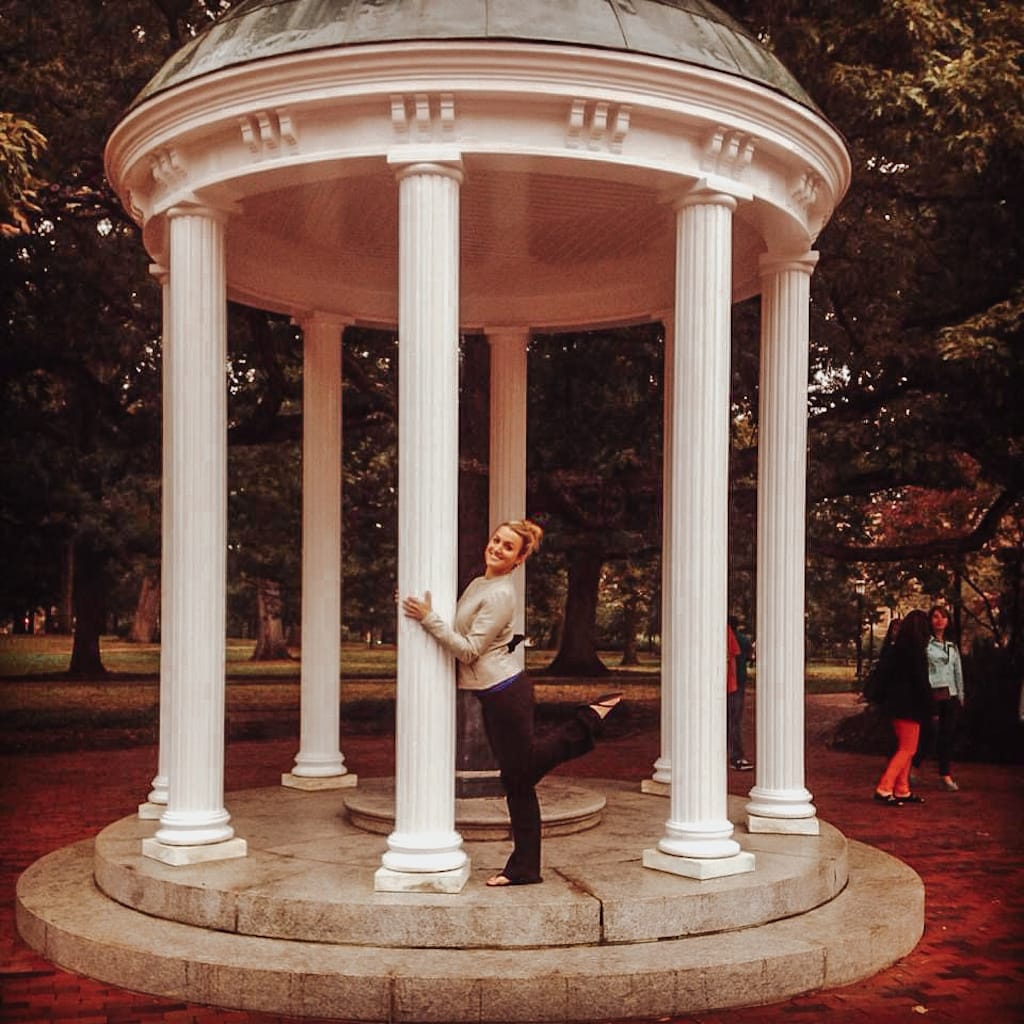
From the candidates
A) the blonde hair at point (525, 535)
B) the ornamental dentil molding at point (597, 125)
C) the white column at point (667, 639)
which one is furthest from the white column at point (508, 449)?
the ornamental dentil molding at point (597, 125)

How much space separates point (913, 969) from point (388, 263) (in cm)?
778

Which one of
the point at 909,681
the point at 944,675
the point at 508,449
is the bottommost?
the point at 944,675

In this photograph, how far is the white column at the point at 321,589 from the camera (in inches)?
468

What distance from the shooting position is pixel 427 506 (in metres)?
7.84

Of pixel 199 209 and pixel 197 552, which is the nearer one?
pixel 197 552

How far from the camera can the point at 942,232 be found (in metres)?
19.1

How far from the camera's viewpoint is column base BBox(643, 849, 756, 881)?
808 centimetres

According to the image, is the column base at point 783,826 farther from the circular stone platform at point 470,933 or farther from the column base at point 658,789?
the column base at point 658,789

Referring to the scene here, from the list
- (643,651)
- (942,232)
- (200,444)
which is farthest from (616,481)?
(643,651)

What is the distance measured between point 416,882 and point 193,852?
178 cm

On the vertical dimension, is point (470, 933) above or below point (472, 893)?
below

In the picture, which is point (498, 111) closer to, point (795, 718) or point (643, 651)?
point (795, 718)

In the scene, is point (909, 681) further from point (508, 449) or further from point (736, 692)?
point (508, 449)

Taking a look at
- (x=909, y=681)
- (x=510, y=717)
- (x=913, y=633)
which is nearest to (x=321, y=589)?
(x=510, y=717)
